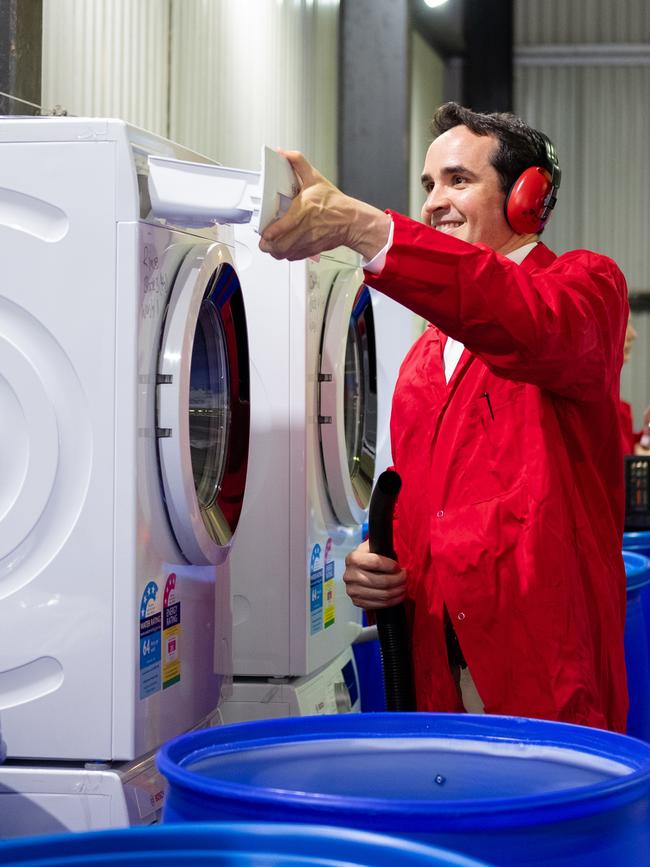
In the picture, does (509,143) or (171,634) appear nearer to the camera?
(171,634)

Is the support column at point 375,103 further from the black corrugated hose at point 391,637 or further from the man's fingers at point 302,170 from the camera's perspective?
the man's fingers at point 302,170

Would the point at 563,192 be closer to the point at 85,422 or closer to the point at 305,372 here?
the point at 305,372

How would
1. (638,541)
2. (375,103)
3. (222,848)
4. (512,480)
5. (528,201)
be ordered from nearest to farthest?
(222,848), (512,480), (528,201), (638,541), (375,103)

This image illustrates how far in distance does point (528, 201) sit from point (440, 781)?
1.27 metres

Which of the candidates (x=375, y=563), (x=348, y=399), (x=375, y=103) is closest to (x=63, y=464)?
(x=375, y=563)

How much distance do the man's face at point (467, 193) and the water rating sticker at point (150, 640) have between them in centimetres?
79

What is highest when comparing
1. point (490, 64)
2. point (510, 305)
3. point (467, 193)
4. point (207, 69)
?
point (490, 64)

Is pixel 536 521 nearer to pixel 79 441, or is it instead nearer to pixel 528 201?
pixel 528 201

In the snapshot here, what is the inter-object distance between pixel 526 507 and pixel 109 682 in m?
0.67

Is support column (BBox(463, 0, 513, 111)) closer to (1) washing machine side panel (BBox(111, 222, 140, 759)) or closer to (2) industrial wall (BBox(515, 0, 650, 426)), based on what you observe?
(2) industrial wall (BBox(515, 0, 650, 426))

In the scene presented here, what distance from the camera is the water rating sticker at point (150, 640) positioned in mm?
1870

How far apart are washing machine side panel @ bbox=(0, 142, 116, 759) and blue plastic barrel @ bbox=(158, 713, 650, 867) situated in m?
0.73

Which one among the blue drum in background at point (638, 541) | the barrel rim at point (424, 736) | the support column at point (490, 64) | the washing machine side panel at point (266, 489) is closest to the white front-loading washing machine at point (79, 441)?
the barrel rim at point (424, 736)

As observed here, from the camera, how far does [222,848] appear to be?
80 centimetres
